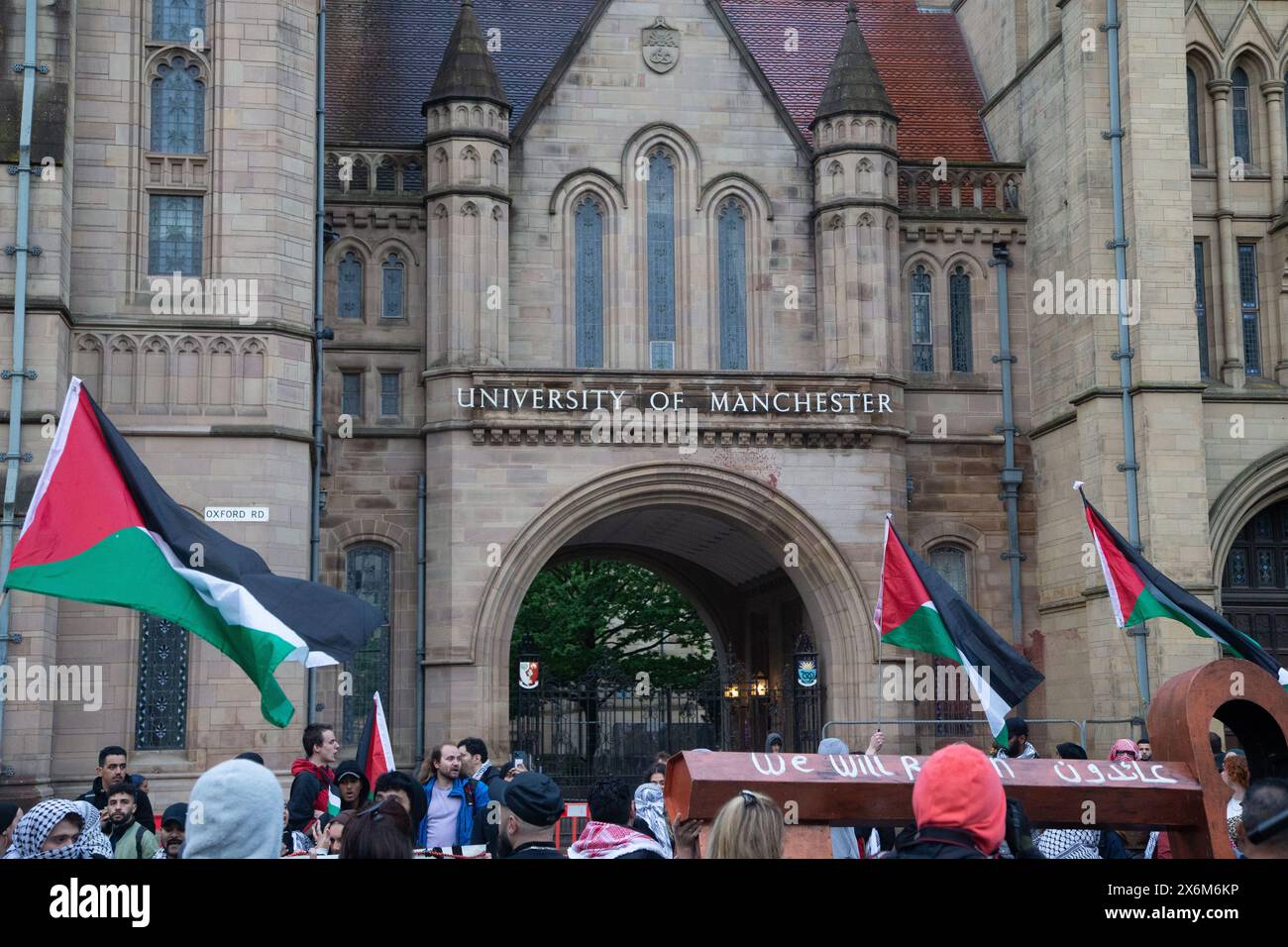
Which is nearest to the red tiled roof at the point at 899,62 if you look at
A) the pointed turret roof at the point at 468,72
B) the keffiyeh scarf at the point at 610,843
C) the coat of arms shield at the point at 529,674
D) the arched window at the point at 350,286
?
the pointed turret roof at the point at 468,72

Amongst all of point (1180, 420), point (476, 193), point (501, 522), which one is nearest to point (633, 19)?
point (476, 193)

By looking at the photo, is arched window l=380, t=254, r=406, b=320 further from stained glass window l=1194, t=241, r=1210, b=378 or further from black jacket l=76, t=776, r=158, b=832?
black jacket l=76, t=776, r=158, b=832

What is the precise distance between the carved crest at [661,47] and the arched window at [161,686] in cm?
1181

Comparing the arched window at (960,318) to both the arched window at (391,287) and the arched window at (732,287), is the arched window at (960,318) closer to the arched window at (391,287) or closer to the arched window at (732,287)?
the arched window at (732,287)

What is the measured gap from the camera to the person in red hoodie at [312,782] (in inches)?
423

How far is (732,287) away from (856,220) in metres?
2.23

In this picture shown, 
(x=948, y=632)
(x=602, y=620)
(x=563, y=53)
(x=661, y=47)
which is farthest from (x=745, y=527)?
(x=602, y=620)

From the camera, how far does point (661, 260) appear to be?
85.9 feet

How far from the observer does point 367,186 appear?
25531 millimetres

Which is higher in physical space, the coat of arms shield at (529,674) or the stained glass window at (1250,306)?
the stained glass window at (1250,306)

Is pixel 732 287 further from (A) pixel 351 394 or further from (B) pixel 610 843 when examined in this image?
(B) pixel 610 843

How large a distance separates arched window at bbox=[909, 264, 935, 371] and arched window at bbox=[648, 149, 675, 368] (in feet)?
13.3

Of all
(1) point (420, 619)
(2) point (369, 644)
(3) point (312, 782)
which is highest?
(1) point (420, 619)

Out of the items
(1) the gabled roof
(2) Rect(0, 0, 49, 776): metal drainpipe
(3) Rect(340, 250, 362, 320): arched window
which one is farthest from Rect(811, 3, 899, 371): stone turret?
(2) Rect(0, 0, 49, 776): metal drainpipe
